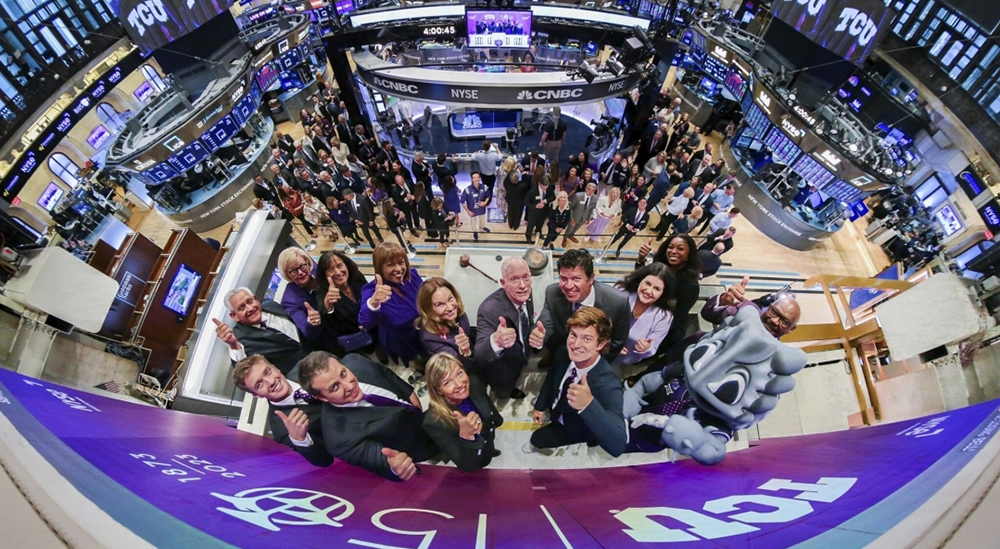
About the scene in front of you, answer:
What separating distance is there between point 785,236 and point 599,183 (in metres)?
4.61

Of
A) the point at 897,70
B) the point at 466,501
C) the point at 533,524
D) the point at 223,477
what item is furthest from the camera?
the point at 897,70

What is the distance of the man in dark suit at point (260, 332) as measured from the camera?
3087mm

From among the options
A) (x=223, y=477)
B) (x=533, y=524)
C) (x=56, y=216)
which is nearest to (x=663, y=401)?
(x=533, y=524)

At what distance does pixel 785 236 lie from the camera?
8531 millimetres

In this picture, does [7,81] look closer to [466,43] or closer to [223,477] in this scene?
[466,43]

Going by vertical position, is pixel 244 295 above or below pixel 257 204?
above

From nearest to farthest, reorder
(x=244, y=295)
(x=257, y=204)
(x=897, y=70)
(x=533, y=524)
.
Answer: (x=533, y=524)
(x=244, y=295)
(x=257, y=204)
(x=897, y=70)

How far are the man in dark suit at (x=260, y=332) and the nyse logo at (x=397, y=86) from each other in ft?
22.0

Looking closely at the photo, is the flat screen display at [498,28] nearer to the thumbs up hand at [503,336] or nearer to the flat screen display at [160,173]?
the flat screen display at [160,173]

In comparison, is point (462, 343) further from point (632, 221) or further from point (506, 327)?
point (632, 221)

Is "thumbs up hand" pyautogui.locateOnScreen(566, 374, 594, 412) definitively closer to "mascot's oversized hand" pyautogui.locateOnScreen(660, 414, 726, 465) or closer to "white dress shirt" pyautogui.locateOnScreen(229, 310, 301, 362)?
"mascot's oversized hand" pyautogui.locateOnScreen(660, 414, 726, 465)

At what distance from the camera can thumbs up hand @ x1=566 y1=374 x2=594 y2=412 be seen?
7.20ft

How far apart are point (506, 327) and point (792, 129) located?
31.2 feet

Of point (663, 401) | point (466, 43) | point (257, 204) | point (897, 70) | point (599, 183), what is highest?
point (897, 70)
